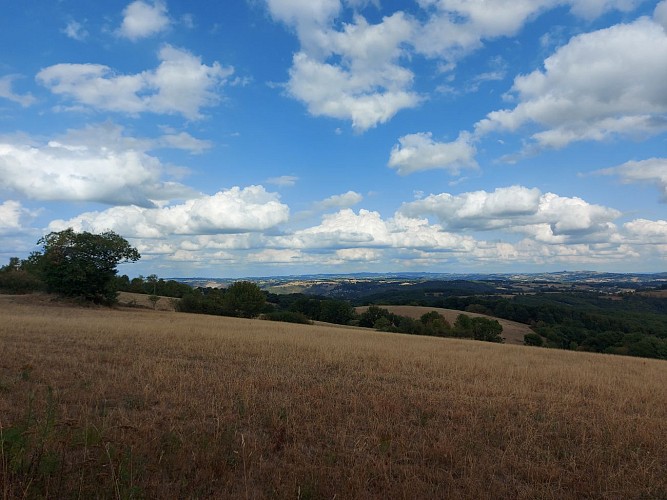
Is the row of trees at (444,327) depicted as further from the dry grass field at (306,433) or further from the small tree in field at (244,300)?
the dry grass field at (306,433)

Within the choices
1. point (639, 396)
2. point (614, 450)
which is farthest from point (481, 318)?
point (614, 450)

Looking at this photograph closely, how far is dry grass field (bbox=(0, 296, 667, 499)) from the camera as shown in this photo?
16.5ft

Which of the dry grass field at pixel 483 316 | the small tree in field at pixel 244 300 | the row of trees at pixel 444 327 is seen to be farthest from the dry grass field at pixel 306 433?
the dry grass field at pixel 483 316

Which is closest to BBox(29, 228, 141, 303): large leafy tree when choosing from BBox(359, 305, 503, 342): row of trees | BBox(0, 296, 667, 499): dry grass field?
BBox(0, 296, 667, 499): dry grass field

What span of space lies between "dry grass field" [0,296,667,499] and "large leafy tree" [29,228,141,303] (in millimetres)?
37502

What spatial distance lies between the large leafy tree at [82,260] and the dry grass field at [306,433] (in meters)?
37.5

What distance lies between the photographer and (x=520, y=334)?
96562 millimetres

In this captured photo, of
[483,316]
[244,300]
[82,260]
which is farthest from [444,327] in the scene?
[82,260]

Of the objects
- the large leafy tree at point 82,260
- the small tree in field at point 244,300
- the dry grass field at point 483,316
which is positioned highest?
the large leafy tree at point 82,260

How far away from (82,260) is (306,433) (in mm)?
48737

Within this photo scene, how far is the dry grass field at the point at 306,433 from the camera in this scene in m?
5.04

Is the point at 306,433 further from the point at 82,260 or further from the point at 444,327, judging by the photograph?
the point at 444,327

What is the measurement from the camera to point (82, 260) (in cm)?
4675

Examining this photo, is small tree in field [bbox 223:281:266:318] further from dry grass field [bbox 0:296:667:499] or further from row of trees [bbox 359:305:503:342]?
dry grass field [bbox 0:296:667:499]
